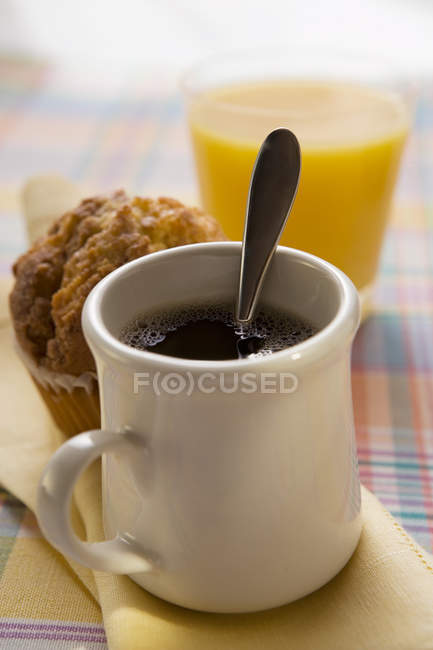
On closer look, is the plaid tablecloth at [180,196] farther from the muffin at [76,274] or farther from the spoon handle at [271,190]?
the spoon handle at [271,190]

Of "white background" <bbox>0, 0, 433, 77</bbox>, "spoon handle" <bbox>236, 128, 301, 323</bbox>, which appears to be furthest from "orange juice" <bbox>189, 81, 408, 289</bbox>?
"white background" <bbox>0, 0, 433, 77</bbox>

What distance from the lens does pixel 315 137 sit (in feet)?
4.64

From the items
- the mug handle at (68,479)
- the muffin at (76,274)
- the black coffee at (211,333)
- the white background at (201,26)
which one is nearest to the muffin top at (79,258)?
the muffin at (76,274)

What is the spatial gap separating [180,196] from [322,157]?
0.69 m

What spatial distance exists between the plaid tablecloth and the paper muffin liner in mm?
137

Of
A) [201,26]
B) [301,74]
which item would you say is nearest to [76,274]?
[301,74]

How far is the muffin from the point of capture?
105cm

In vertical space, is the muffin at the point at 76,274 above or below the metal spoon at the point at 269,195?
below

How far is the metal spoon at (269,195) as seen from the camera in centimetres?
88

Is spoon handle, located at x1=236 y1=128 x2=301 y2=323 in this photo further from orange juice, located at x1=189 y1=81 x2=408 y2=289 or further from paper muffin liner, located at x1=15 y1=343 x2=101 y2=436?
orange juice, located at x1=189 y1=81 x2=408 y2=289

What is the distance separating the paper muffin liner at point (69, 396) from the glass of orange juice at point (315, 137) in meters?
0.55

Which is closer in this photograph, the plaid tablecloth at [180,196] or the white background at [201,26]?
the plaid tablecloth at [180,196]

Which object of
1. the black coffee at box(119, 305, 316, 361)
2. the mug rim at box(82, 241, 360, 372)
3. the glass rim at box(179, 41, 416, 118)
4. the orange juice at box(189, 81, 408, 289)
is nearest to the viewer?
the mug rim at box(82, 241, 360, 372)

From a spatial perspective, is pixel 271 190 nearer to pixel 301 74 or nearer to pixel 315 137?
pixel 315 137
